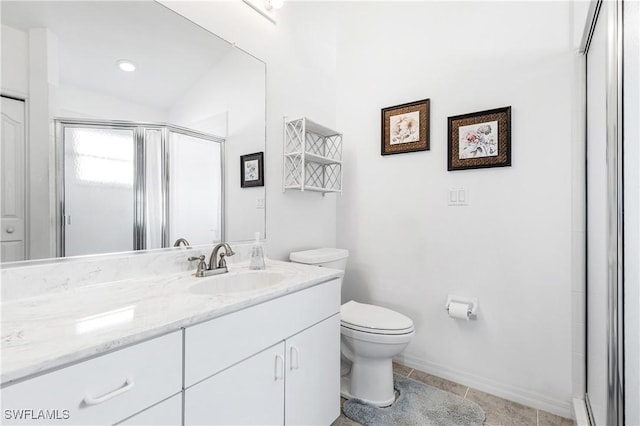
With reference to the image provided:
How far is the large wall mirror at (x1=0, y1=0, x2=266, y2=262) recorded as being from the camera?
101cm

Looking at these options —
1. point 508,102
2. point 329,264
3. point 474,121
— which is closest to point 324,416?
point 329,264

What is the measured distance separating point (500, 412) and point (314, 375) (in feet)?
3.59

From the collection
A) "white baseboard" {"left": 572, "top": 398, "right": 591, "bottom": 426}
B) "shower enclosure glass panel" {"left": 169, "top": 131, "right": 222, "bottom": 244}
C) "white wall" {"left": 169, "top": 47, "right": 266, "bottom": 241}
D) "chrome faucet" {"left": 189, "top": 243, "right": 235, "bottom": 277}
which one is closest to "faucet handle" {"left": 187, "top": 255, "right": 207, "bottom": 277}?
"chrome faucet" {"left": 189, "top": 243, "right": 235, "bottom": 277}

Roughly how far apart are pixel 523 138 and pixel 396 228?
0.91 meters

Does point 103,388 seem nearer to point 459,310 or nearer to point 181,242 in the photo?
point 181,242

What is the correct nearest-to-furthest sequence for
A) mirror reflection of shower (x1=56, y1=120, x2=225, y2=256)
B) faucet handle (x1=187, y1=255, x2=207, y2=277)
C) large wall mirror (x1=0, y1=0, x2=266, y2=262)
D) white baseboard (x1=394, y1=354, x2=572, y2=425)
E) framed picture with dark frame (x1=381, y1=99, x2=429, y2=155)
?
large wall mirror (x1=0, y1=0, x2=266, y2=262), mirror reflection of shower (x1=56, y1=120, x2=225, y2=256), faucet handle (x1=187, y1=255, x2=207, y2=277), white baseboard (x1=394, y1=354, x2=572, y2=425), framed picture with dark frame (x1=381, y1=99, x2=429, y2=155)

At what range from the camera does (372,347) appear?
164 cm

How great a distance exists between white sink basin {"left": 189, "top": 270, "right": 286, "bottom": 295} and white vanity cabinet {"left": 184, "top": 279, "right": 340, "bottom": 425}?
0.75 ft

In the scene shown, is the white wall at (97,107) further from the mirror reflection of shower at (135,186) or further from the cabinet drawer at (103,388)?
the cabinet drawer at (103,388)

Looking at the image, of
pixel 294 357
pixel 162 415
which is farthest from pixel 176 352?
pixel 294 357

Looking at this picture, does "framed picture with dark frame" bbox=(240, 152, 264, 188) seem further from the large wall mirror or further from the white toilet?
the white toilet

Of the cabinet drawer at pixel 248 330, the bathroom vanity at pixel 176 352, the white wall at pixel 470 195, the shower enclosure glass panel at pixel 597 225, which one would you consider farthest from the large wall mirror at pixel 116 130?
the shower enclosure glass panel at pixel 597 225

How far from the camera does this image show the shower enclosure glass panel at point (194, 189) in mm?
1419

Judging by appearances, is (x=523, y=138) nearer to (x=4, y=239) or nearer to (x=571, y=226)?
(x=571, y=226)
